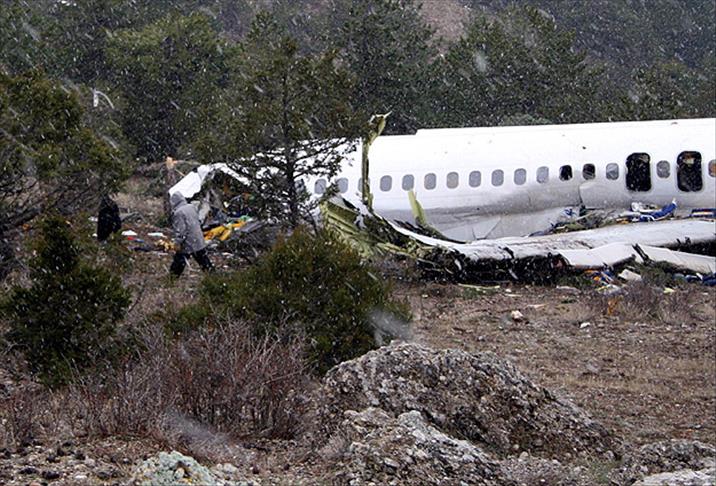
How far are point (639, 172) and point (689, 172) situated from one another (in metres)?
0.85

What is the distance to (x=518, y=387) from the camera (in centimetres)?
788

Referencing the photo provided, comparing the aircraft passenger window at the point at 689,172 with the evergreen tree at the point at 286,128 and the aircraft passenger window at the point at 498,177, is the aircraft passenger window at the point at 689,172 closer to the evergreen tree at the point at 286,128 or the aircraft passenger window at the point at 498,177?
the aircraft passenger window at the point at 498,177

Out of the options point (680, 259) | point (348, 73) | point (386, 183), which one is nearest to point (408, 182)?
point (386, 183)

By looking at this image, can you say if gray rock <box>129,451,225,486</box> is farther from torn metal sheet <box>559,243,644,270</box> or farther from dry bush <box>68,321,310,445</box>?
torn metal sheet <box>559,243,644,270</box>

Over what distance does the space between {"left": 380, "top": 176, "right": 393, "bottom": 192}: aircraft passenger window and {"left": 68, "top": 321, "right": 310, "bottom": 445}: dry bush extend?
45.1 feet

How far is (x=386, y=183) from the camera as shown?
2189cm

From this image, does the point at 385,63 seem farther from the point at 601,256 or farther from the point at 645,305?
the point at 645,305

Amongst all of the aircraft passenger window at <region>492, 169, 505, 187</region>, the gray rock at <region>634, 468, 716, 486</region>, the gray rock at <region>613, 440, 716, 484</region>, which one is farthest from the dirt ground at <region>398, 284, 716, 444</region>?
the aircraft passenger window at <region>492, 169, 505, 187</region>

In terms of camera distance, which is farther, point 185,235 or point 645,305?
point 185,235

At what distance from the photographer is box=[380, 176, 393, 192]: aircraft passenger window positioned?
21.9 metres

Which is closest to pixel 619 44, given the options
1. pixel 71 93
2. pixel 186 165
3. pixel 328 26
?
pixel 328 26

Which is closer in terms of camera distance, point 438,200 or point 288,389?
point 288,389

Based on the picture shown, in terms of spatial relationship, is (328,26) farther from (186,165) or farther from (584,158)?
(584,158)

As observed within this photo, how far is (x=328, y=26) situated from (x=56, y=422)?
4186 centimetres
